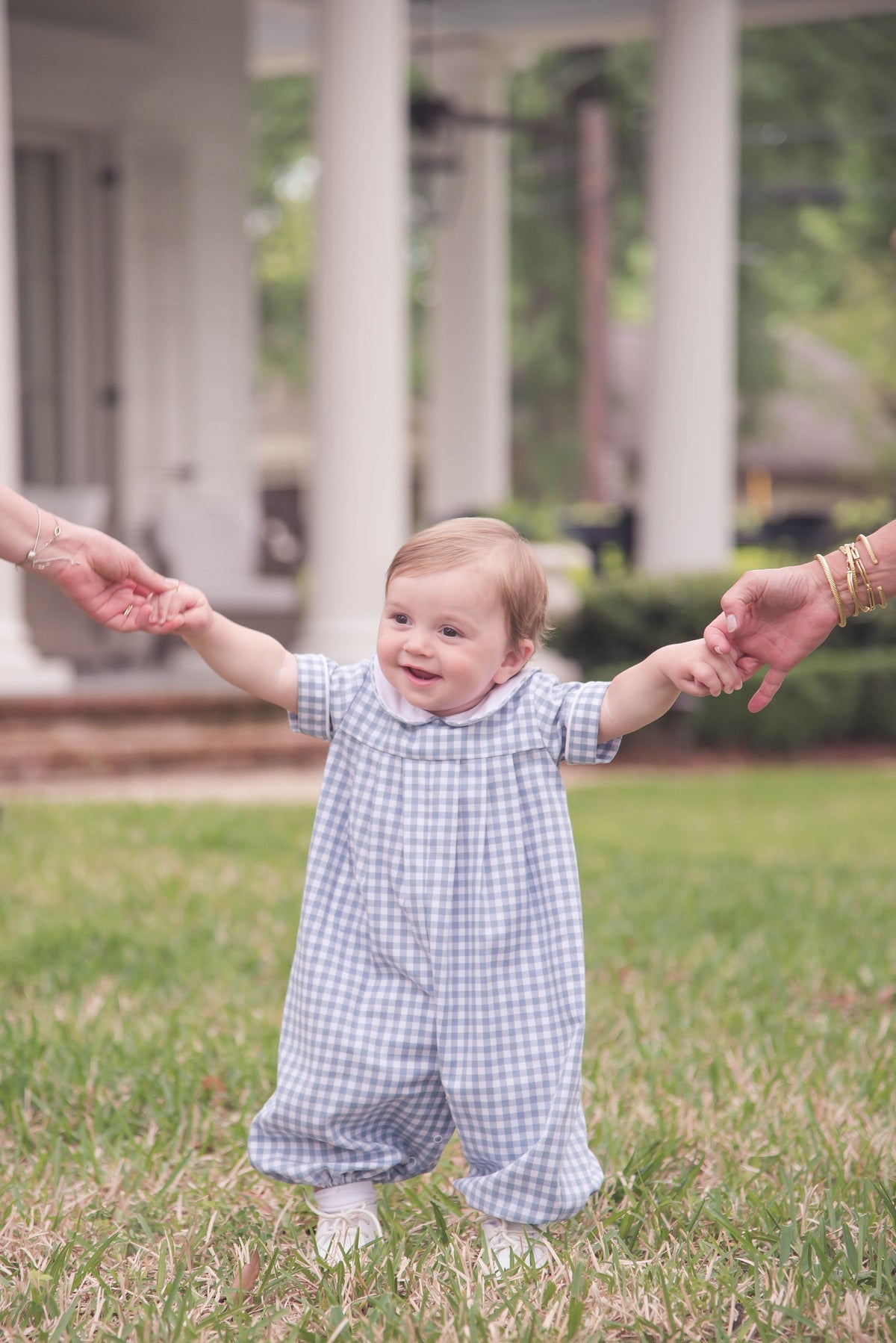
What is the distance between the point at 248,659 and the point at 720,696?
8373 mm

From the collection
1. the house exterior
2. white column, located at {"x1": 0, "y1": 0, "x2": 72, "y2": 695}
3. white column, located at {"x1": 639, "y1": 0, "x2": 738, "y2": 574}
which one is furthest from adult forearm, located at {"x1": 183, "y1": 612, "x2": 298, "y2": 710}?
white column, located at {"x1": 639, "y1": 0, "x2": 738, "y2": 574}

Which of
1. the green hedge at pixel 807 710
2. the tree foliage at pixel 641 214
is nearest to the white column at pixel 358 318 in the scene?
the green hedge at pixel 807 710

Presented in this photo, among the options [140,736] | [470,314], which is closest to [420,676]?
[140,736]

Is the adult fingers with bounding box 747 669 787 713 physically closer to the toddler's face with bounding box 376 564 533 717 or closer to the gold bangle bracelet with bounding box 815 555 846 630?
the gold bangle bracelet with bounding box 815 555 846 630

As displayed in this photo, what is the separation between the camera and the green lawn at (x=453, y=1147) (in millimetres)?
2191

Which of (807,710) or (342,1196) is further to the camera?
(807,710)

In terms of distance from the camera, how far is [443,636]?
2338 millimetres

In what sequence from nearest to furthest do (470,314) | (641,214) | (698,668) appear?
(698,668) → (470,314) → (641,214)

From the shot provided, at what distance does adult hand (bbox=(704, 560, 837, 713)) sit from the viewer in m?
2.32

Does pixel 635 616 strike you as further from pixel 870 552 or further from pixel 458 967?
pixel 458 967

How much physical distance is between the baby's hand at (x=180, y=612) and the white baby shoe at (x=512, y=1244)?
1062 millimetres

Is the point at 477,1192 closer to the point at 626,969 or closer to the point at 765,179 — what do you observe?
the point at 626,969

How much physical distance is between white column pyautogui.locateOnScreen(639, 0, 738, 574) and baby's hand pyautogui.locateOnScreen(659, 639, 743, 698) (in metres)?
8.80

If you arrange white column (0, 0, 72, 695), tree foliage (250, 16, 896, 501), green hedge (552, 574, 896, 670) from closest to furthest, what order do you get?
1. white column (0, 0, 72, 695)
2. green hedge (552, 574, 896, 670)
3. tree foliage (250, 16, 896, 501)
